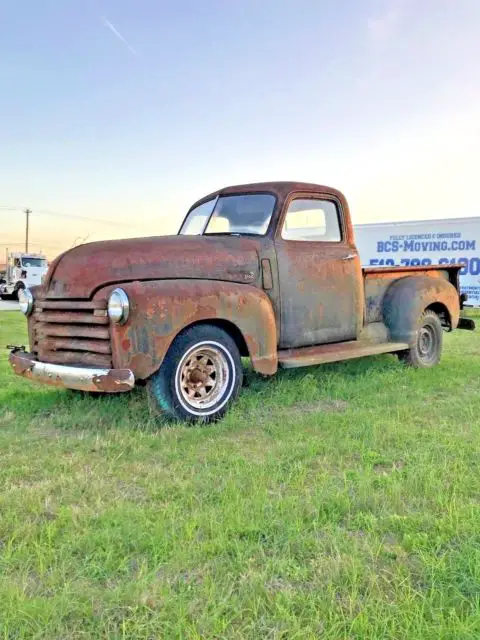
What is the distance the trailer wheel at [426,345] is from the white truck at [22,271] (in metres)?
23.4

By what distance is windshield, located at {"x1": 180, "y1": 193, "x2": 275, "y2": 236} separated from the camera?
19.0 feet

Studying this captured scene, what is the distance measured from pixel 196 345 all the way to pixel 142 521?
206cm

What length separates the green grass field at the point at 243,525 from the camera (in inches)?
81.9

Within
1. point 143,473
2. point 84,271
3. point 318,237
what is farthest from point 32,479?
point 318,237

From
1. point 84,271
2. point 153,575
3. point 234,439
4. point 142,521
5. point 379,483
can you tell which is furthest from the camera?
point 84,271

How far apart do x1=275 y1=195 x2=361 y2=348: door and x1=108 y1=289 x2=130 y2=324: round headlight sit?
1800 mm

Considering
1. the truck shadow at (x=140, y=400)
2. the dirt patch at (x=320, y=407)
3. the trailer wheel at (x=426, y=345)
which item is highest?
the trailer wheel at (x=426, y=345)

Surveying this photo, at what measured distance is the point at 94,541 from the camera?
2.62 meters

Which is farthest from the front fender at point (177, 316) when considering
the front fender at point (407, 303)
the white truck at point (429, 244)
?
the white truck at point (429, 244)

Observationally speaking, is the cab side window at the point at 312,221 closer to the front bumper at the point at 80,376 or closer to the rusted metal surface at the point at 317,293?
the rusted metal surface at the point at 317,293

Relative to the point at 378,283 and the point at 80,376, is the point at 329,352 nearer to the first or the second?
the point at 378,283

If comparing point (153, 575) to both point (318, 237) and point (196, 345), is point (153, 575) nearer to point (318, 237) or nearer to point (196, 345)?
point (196, 345)

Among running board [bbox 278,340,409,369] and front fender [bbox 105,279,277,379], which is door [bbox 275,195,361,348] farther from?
front fender [bbox 105,279,277,379]

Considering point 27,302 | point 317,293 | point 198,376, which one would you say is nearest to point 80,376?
point 198,376
